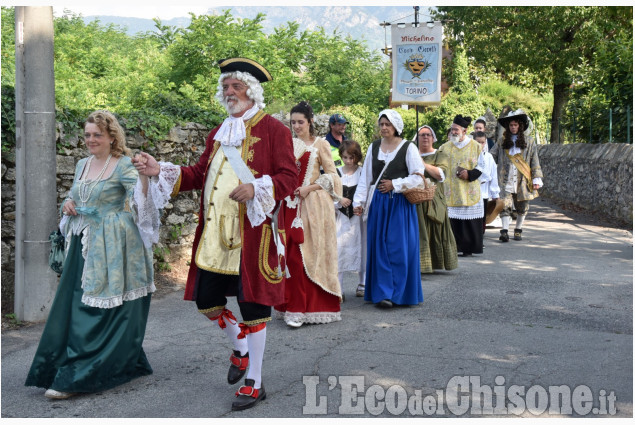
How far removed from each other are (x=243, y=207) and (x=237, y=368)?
1068 mm

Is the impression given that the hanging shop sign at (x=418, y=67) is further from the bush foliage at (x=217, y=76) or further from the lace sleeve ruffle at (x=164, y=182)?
the lace sleeve ruffle at (x=164, y=182)

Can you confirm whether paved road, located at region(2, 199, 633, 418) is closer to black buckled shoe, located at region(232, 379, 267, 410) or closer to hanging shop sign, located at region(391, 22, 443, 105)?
black buckled shoe, located at region(232, 379, 267, 410)

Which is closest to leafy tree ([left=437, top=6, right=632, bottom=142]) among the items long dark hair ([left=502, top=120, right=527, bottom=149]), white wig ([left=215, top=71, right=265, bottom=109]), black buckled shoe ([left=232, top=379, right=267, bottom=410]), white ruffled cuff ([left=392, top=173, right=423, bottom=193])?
long dark hair ([left=502, top=120, right=527, bottom=149])

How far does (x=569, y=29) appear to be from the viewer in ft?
90.7

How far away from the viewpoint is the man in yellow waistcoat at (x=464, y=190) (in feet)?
35.0

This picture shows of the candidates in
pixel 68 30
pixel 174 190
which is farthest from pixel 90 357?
pixel 68 30

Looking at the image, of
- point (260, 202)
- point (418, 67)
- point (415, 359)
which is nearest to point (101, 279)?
point (260, 202)

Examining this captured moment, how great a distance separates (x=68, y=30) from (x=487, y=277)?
29538mm

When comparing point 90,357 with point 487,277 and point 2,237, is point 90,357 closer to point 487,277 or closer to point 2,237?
point 2,237

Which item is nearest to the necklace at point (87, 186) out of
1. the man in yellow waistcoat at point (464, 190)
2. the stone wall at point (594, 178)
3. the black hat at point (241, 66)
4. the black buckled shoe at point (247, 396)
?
the black hat at point (241, 66)

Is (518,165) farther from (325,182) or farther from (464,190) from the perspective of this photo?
(325,182)

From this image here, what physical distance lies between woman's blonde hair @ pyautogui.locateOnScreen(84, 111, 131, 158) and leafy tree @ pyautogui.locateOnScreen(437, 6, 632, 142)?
21.8 meters

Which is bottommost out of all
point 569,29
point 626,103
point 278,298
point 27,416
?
point 27,416

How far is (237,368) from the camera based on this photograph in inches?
197
